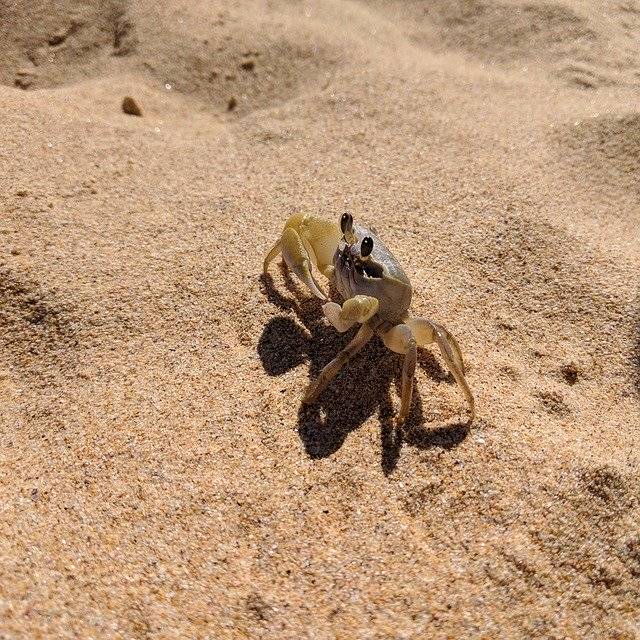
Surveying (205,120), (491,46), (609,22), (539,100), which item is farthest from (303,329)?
(609,22)

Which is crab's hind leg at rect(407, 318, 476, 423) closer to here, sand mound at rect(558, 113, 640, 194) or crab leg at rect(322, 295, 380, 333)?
crab leg at rect(322, 295, 380, 333)

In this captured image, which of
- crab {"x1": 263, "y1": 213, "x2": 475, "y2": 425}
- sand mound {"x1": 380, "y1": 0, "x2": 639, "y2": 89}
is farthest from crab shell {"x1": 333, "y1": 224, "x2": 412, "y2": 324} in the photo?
sand mound {"x1": 380, "y1": 0, "x2": 639, "y2": 89}

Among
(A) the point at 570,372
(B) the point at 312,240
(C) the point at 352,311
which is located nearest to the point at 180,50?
(B) the point at 312,240

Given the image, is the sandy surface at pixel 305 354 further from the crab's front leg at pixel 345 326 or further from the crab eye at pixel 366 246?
the crab eye at pixel 366 246

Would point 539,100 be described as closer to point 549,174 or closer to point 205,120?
point 549,174

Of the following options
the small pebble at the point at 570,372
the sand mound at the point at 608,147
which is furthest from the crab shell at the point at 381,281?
the sand mound at the point at 608,147
